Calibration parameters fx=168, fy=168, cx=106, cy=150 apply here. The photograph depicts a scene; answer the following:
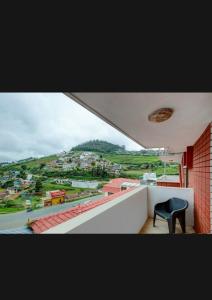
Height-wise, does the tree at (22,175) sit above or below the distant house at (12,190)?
above

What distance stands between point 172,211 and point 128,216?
134 centimetres

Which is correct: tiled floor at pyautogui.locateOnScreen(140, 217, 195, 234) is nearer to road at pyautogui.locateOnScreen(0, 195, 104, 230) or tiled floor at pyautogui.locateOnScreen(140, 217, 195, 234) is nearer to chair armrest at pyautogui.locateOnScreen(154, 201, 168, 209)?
chair armrest at pyautogui.locateOnScreen(154, 201, 168, 209)

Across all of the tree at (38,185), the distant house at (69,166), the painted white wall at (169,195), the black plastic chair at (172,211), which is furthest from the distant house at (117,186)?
the tree at (38,185)

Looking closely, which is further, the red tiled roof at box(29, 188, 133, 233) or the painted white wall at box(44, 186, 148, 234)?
the red tiled roof at box(29, 188, 133, 233)

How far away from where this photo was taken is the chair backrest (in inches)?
139

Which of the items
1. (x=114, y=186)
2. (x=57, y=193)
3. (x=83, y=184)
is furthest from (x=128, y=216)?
(x=114, y=186)

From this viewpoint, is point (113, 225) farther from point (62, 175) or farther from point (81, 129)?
point (81, 129)

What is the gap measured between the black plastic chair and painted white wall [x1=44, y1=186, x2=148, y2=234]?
0.37 m

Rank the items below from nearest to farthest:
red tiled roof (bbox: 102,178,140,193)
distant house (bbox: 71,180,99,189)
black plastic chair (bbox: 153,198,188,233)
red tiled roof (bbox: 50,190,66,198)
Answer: red tiled roof (bbox: 50,190,66,198) → distant house (bbox: 71,180,99,189) → black plastic chair (bbox: 153,198,188,233) → red tiled roof (bbox: 102,178,140,193)

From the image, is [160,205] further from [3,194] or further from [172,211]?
[3,194]

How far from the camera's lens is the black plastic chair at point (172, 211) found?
10.5 ft

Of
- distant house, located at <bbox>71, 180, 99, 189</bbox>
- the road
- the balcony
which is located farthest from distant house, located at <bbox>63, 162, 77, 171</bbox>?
the balcony

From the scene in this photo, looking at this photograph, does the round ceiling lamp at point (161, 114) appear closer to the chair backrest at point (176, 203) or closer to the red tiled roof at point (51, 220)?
the red tiled roof at point (51, 220)

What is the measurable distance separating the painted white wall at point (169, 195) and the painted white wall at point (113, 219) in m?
0.40
